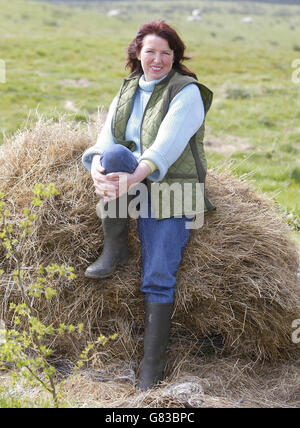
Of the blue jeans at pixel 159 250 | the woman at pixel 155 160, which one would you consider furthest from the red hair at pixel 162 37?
the blue jeans at pixel 159 250

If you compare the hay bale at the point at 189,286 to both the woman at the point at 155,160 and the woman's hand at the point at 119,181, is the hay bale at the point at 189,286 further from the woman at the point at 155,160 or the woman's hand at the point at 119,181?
the woman's hand at the point at 119,181

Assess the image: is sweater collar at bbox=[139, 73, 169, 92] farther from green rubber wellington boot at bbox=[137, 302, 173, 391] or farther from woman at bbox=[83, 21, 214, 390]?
green rubber wellington boot at bbox=[137, 302, 173, 391]

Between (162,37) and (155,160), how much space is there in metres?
0.76

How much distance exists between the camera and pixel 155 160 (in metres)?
2.84

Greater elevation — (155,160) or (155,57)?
(155,57)

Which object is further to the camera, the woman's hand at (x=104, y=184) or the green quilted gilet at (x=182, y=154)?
the green quilted gilet at (x=182, y=154)

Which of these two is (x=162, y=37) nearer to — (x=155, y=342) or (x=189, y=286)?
(x=189, y=286)

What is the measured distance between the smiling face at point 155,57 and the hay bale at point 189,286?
Answer: 779 millimetres

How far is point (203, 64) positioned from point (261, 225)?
44.7 ft

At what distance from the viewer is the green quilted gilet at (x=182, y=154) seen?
2986 millimetres

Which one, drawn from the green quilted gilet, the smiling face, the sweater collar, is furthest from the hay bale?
the smiling face

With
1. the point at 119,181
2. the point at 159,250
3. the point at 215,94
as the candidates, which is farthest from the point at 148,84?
the point at 215,94
